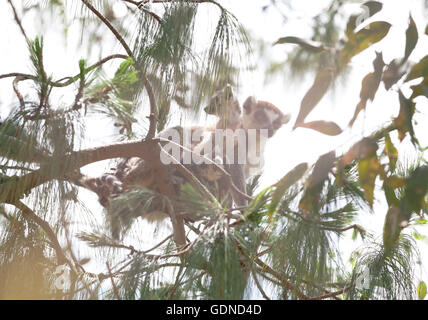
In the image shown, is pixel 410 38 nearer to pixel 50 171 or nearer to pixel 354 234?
pixel 354 234

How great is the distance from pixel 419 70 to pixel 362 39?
5.4 inches

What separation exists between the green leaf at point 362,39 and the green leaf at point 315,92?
2.3 inches

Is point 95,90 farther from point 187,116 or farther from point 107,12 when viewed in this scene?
point 107,12

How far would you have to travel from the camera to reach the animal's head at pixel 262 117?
3.82 metres

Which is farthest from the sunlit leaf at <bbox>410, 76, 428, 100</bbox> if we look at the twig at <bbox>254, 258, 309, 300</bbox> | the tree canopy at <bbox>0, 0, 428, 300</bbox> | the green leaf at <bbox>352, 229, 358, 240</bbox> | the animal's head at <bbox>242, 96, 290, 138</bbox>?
the animal's head at <bbox>242, 96, 290, 138</bbox>

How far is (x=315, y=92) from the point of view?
1101 mm

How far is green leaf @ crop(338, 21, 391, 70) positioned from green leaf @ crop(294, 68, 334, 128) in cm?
6

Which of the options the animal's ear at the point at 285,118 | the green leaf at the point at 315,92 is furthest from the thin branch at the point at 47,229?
the animal's ear at the point at 285,118

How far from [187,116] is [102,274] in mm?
624

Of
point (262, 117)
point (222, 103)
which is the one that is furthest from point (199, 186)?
point (262, 117)

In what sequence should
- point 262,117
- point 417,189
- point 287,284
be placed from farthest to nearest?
point 262,117 → point 287,284 → point 417,189

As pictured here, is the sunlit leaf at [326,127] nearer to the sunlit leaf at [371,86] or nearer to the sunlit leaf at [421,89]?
the sunlit leaf at [371,86]

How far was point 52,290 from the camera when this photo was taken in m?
1.69
